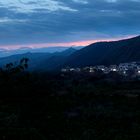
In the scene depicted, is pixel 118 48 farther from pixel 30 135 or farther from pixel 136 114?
pixel 30 135

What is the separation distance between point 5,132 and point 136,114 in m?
12.9

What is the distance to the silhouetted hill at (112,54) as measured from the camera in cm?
15668

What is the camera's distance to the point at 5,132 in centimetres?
1764

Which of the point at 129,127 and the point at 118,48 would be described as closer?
the point at 129,127

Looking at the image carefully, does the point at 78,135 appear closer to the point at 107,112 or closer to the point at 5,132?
the point at 5,132

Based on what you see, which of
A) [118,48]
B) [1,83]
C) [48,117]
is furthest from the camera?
[118,48]

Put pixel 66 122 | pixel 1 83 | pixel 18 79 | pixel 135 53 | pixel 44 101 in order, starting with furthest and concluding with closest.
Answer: pixel 135 53
pixel 18 79
pixel 1 83
pixel 44 101
pixel 66 122

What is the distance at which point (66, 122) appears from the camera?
24719mm

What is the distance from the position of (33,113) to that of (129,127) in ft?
30.5

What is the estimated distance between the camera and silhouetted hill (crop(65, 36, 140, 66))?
157 metres

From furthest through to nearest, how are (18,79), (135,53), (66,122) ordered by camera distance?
(135,53) → (18,79) → (66,122)

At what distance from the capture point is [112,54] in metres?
172

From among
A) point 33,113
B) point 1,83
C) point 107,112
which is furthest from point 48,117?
point 1,83

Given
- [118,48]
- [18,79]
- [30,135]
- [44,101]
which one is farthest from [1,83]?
[118,48]
